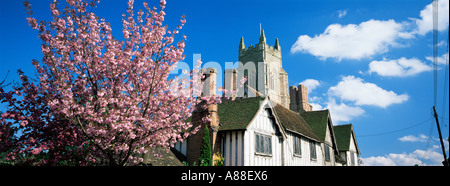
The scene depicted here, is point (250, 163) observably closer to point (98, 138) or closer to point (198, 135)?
point (198, 135)

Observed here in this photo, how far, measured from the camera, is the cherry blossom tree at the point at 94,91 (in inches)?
370

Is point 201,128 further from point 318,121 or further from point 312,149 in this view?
point 318,121

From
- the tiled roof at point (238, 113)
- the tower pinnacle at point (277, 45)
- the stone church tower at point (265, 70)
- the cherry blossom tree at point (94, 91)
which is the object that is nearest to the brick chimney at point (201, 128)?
the tiled roof at point (238, 113)

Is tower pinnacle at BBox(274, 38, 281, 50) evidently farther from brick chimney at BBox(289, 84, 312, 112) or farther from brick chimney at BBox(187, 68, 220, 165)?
brick chimney at BBox(187, 68, 220, 165)

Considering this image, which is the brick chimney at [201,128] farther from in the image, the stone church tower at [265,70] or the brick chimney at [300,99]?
the stone church tower at [265,70]

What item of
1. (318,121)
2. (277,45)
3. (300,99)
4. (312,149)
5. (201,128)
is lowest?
(312,149)

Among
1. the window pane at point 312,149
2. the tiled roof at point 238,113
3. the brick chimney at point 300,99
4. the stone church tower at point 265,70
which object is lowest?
the window pane at point 312,149

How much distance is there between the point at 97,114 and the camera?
9281 mm

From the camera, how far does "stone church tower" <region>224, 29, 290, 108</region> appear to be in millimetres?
68375

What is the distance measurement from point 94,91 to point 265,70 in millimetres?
61820

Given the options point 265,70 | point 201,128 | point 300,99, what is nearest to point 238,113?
point 201,128

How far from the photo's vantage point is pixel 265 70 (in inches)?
2746

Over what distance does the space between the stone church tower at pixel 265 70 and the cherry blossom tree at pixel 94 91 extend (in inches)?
2175

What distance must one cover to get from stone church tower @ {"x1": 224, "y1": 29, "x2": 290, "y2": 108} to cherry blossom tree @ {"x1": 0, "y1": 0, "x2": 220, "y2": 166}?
181 ft
